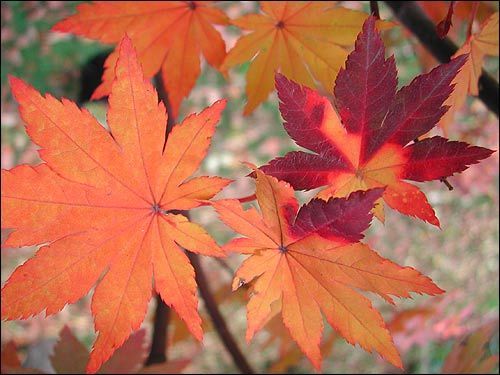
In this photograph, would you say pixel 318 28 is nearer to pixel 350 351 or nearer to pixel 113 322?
pixel 113 322

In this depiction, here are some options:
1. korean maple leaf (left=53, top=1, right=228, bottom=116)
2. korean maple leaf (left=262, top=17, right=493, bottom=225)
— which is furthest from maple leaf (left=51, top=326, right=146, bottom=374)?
korean maple leaf (left=262, top=17, right=493, bottom=225)

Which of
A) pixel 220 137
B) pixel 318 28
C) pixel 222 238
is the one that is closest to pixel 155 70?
pixel 318 28

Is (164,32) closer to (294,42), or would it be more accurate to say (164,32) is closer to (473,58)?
(294,42)

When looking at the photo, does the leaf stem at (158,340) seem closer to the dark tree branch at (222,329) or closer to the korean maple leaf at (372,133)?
the dark tree branch at (222,329)

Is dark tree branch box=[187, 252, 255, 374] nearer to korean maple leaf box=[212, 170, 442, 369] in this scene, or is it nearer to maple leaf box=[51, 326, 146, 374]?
maple leaf box=[51, 326, 146, 374]

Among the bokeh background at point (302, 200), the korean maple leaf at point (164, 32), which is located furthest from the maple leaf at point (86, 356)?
the korean maple leaf at point (164, 32)

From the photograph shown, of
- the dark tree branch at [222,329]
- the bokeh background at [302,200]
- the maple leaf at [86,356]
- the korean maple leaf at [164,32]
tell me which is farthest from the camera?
the bokeh background at [302,200]

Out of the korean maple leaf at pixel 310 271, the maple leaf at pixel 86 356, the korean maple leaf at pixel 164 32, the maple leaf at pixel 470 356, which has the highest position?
the korean maple leaf at pixel 164 32
